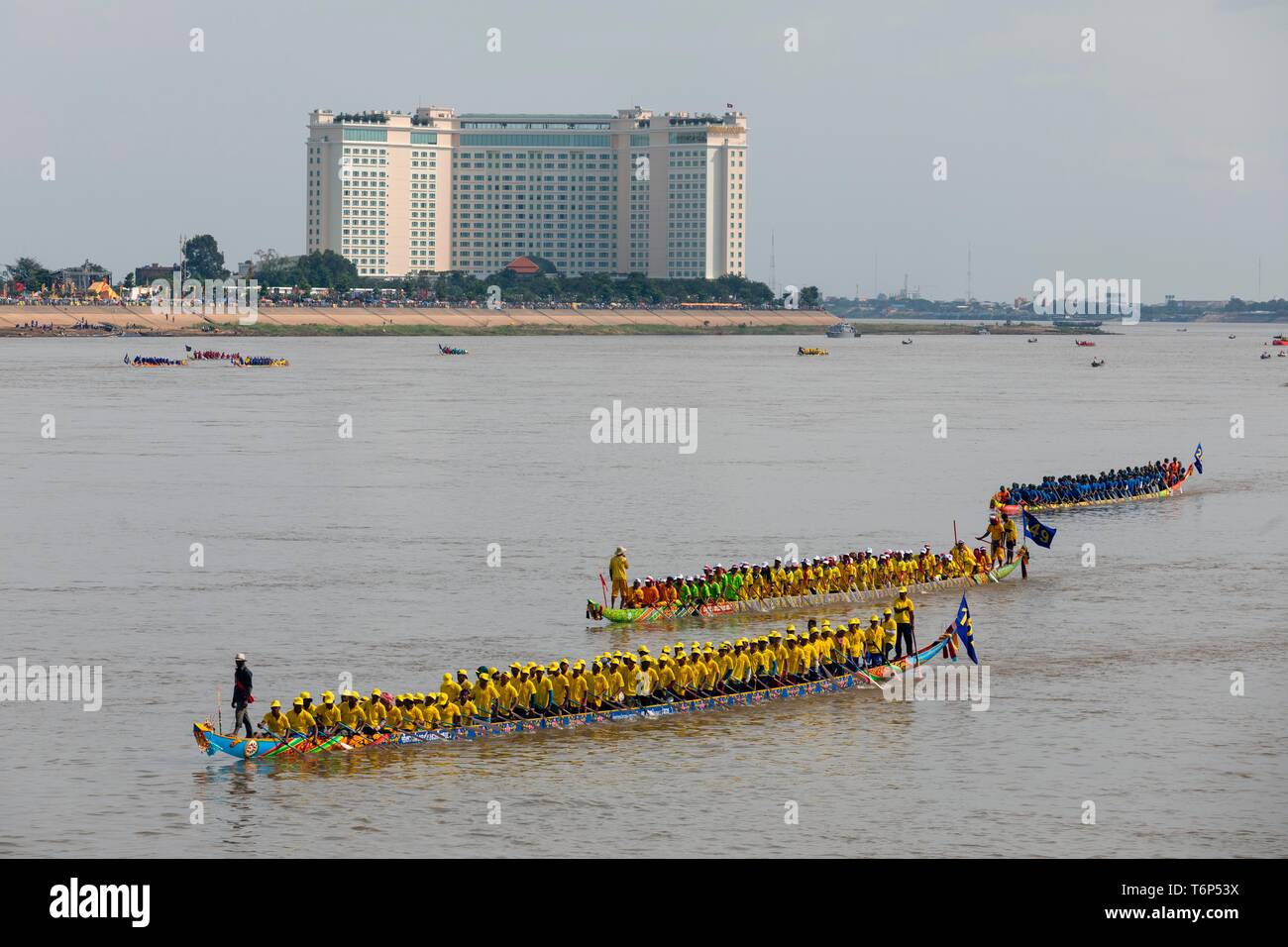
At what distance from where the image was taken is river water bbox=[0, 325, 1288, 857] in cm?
3084

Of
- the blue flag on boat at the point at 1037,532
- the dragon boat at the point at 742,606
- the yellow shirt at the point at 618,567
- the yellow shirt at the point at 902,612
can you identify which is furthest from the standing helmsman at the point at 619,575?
the blue flag on boat at the point at 1037,532

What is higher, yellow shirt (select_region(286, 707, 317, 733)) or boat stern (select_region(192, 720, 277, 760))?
yellow shirt (select_region(286, 707, 317, 733))

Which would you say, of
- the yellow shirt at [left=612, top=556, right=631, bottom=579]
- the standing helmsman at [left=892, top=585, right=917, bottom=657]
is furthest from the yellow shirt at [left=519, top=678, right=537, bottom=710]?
the yellow shirt at [left=612, top=556, right=631, bottom=579]

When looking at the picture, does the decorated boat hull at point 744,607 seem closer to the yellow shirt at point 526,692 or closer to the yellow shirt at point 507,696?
the yellow shirt at point 526,692

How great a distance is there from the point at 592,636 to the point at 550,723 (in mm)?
9901

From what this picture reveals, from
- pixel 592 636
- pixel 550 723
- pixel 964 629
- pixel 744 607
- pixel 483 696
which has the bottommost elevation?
pixel 550 723

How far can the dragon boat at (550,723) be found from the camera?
3358cm

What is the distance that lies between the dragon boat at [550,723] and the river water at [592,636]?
1.16 feet

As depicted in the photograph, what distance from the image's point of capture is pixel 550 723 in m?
36.4

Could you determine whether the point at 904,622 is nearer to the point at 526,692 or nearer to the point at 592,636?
the point at 592,636

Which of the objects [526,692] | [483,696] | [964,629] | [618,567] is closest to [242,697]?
[483,696]

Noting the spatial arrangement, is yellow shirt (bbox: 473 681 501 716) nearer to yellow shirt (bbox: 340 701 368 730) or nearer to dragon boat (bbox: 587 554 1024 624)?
yellow shirt (bbox: 340 701 368 730)

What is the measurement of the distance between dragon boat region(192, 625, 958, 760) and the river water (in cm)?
35
